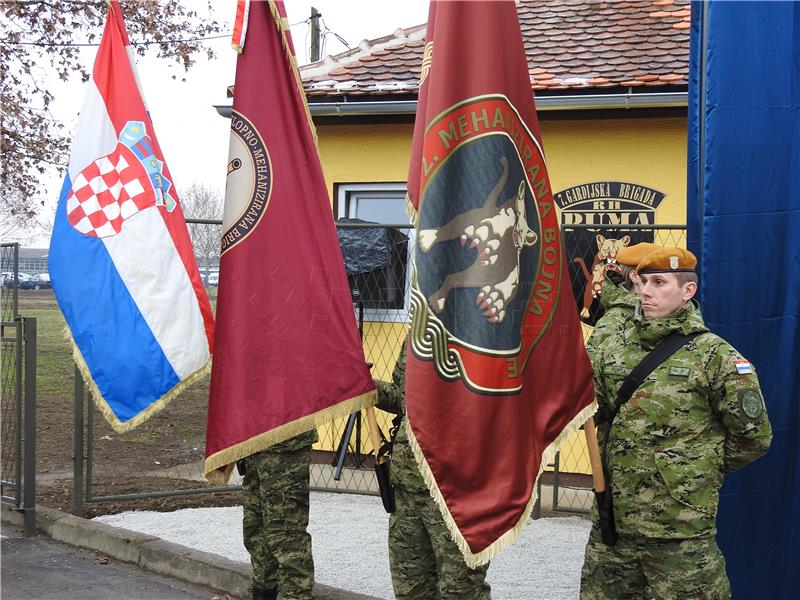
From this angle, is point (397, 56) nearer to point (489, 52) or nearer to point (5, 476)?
point (5, 476)

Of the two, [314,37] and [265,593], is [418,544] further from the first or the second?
[314,37]

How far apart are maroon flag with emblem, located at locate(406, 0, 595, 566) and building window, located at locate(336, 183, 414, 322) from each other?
4.70 metres

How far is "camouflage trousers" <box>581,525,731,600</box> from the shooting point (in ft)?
11.6

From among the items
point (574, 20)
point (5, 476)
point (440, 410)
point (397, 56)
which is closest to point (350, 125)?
point (397, 56)

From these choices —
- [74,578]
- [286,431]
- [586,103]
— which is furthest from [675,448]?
[586,103]

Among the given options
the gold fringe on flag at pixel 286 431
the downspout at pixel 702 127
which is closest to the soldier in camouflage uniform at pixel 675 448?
the downspout at pixel 702 127

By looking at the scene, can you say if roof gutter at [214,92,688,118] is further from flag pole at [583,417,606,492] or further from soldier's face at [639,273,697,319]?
flag pole at [583,417,606,492]

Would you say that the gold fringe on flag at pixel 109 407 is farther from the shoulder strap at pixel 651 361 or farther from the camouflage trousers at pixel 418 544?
the shoulder strap at pixel 651 361

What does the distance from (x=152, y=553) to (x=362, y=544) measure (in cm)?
145

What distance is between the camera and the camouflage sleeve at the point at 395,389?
13.8 feet

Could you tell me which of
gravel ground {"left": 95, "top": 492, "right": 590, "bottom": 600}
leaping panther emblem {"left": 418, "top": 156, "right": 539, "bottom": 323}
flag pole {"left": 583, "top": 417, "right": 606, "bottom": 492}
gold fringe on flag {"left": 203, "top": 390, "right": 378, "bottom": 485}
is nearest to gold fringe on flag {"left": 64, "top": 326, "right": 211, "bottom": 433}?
gold fringe on flag {"left": 203, "top": 390, "right": 378, "bottom": 485}

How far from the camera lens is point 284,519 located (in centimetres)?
493

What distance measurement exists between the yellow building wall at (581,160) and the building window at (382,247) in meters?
0.13

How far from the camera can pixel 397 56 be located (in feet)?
32.3
